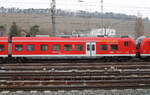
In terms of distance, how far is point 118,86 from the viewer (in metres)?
10.3

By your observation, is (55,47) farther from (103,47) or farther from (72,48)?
(103,47)

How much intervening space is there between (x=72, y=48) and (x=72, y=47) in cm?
11

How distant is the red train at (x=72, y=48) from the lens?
21141mm

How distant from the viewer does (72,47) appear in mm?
21625

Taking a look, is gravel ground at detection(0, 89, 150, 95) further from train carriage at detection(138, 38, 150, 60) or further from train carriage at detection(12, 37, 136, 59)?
train carriage at detection(138, 38, 150, 60)

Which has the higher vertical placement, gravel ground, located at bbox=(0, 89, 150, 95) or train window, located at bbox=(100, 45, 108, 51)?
train window, located at bbox=(100, 45, 108, 51)

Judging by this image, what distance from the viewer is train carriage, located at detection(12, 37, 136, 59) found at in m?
21.3

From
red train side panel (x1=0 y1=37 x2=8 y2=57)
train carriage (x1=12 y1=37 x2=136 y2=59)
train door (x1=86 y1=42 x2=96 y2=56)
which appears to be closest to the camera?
red train side panel (x1=0 y1=37 x2=8 y2=57)

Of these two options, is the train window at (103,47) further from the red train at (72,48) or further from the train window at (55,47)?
the train window at (55,47)

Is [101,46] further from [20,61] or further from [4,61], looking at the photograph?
[4,61]

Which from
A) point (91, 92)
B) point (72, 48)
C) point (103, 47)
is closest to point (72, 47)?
point (72, 48)

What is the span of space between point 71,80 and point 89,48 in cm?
1026

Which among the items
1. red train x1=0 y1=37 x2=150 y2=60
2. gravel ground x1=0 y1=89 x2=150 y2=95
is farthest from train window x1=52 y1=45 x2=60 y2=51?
gravel ground x1=0 y1=89 x2=150 y2=95

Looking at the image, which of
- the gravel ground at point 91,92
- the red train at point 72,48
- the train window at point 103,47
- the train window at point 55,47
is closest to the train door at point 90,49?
the red train at point 72,48
